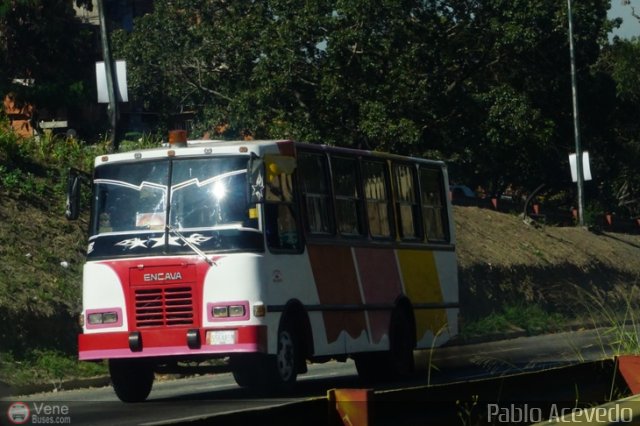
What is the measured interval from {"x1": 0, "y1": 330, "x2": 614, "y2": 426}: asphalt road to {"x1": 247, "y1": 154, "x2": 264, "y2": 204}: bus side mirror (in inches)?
90.0

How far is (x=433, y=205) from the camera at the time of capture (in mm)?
Result: 20797

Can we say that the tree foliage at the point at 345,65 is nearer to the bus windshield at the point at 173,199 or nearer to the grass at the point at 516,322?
the grass at the point at 516,322

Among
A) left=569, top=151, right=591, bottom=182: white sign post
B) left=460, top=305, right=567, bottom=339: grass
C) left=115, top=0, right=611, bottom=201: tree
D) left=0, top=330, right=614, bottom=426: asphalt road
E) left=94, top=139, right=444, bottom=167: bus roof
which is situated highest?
left=115, top=0, right=611, bottom=201: tree

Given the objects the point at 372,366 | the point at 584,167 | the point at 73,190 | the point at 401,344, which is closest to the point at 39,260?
the point at 372,366

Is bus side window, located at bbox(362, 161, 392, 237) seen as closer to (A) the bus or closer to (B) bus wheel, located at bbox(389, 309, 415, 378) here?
(A) the bus

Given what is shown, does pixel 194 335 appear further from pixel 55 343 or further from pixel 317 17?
pixel 317 17

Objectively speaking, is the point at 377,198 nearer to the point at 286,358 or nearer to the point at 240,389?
the point at 240,389

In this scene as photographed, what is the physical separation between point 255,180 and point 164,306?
1772 mm

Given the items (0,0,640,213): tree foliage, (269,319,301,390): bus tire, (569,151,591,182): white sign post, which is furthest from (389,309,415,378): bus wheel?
(569,151,591,182): white sign post

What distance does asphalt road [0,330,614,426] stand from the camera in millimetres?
12844

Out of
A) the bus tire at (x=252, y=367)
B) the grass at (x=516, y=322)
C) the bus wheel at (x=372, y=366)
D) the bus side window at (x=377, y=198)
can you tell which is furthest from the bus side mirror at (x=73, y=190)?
the grass at (x=516, y=322)

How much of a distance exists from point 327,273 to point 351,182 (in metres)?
1.73

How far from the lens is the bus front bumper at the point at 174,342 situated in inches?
569

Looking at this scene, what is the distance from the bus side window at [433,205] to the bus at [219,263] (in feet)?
10.4
